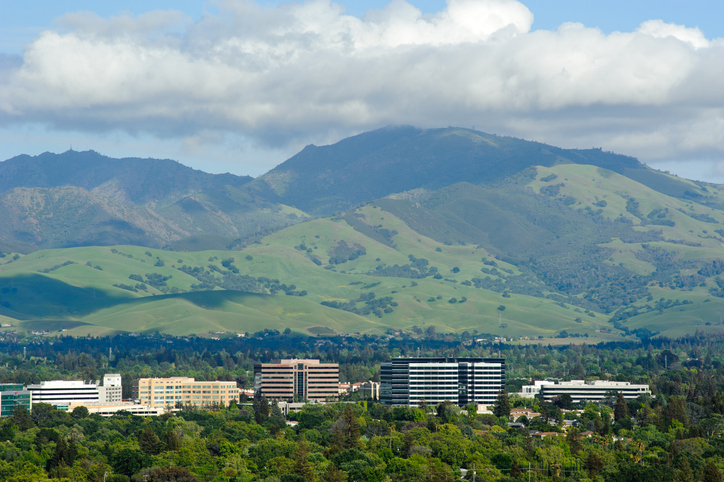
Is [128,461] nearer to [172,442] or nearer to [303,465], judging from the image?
[172,442]

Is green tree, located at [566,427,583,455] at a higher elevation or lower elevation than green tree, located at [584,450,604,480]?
higher

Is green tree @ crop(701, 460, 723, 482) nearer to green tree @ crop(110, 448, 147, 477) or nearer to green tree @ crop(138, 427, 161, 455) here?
A: green tree @ crop(110, 448, 147, 477)

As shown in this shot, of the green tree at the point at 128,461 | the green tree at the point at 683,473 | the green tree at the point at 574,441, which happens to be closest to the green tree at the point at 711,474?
the green tree at the point at 683,473

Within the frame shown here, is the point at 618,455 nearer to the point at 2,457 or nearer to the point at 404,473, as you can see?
the point at 404,473

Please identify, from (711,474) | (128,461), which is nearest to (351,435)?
(128,461)

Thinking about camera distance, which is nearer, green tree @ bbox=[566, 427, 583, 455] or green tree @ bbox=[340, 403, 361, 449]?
green tree @ bbox=[566, 427, 583, 455]

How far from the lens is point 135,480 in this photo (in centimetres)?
15662

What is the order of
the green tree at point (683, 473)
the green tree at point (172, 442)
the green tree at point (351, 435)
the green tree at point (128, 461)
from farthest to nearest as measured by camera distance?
1. the green tree at point (351, 435)
2. the green tree at point (172, 442)
3. the green tree at point (128, 461)
4. the green tree at point (683, 473)

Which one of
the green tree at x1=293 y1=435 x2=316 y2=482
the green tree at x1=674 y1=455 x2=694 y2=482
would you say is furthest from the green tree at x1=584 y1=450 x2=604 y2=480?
the green tree at x1=293 y1=435 x2=316 y2=482

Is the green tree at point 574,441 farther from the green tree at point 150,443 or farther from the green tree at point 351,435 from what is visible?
the green tree at point 150,443

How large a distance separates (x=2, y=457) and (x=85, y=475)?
24.0 m

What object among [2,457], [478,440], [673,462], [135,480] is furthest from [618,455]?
[2,457]

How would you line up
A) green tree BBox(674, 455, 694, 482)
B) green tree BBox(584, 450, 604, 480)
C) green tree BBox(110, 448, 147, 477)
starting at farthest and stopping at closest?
green tree BBox(110, 448, 147, 477) < green tree BBox(584, 450, 604, 480) < green tree BBox(674, 455, 694, 482)

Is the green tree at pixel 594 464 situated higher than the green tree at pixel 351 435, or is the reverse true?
the green tree at pixel 351 435
